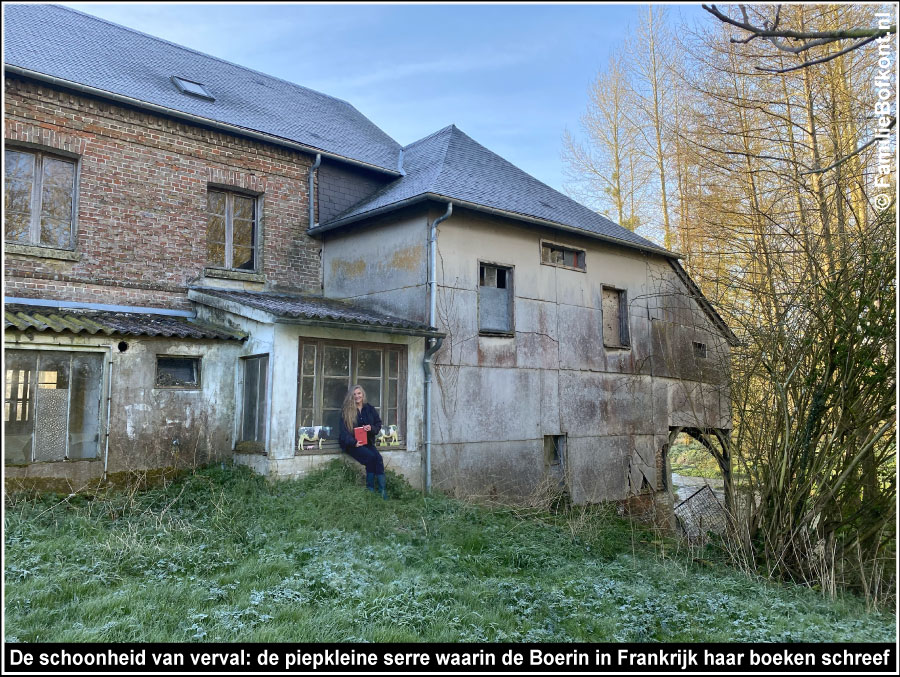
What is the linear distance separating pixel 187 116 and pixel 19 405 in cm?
555

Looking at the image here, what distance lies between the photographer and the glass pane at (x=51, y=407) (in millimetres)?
9109

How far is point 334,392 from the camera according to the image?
414 inches

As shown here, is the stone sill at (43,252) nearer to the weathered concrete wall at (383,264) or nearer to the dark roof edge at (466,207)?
the dark roof edge at (466,207)

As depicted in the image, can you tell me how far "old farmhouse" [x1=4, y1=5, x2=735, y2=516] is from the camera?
9.76 metres

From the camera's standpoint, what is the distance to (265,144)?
41.8ft

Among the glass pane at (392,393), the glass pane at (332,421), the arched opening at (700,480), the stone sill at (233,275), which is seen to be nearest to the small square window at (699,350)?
the arched opening at (700,480)

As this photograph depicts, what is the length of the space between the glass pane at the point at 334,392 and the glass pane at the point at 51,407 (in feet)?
11.9

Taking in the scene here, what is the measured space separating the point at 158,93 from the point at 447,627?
10.7 metres

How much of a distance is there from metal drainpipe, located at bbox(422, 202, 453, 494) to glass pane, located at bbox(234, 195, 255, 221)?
148 inches

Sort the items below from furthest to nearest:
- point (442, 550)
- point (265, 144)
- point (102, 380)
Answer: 1. point (265, 144)
2. point (102, 380)
3. point (442, 550)

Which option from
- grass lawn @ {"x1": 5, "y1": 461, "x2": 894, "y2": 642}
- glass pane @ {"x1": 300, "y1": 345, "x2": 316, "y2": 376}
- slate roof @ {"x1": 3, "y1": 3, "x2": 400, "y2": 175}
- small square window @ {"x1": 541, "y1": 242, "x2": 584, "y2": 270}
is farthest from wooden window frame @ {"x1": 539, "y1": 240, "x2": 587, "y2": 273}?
grass lawn @ {"x1": 5, "y1": 461, "x2": 894, "y2": 642}

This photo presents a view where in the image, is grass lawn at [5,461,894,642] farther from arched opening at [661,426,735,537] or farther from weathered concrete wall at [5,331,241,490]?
arched opening at [661,426,735,537]
